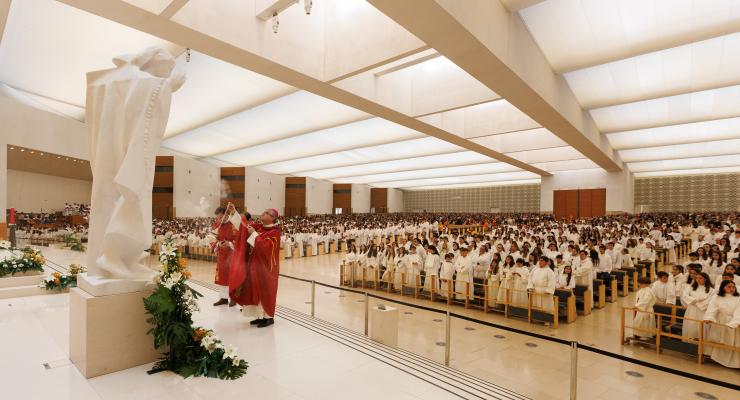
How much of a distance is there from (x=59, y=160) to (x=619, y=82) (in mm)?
26920

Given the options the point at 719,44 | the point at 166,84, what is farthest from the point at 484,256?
the point at 166,84

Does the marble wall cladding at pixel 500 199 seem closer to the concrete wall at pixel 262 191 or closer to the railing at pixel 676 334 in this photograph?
the concrete wall at pixel 262 191

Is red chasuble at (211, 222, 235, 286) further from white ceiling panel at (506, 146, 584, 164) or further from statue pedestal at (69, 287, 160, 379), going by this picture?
white ceiling panel at (506, 146, 584, 164)

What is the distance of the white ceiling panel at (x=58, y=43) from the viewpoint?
1047 cm

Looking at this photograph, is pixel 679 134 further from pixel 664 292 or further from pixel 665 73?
pixel 664 292

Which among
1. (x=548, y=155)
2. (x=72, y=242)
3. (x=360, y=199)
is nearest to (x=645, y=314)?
(x=548, y=155)

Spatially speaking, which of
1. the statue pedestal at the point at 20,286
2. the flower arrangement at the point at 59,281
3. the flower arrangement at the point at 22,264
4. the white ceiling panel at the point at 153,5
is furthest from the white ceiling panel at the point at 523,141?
the statue pedestal at the point at 20,286

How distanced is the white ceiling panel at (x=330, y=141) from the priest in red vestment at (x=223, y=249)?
13.3 meters

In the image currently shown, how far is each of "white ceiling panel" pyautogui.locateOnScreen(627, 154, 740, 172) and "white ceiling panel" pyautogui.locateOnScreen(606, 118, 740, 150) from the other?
9.19 metres

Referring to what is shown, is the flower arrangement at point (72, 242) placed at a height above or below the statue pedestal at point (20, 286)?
below

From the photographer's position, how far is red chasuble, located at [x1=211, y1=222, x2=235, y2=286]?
725cm

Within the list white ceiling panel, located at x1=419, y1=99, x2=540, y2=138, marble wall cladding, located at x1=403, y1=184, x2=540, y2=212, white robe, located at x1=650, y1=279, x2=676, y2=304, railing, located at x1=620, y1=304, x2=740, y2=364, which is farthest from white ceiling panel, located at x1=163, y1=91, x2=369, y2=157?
marble wall cladding, located at x1=403, y1=184, x2=540, y2=212

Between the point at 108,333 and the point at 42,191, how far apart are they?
1185 inches

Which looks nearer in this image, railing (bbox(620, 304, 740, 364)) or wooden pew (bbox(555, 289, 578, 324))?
railing (bbox(620, 304, 740, 364))
